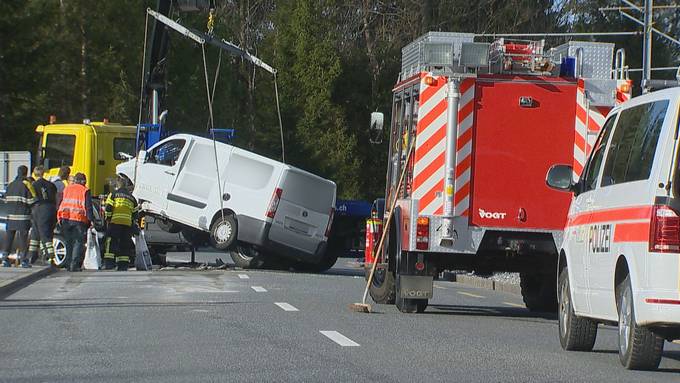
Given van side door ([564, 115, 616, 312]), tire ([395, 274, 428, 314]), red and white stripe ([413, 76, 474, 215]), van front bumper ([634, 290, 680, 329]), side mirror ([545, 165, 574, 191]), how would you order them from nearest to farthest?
1. van front bumper ([634, 290, 680, 329])
2. van side door ([564, 115, 616, 312])
3. side mirror ([545, 165, 574, 191])
4. red and white stripe ([413, 76, 474, 215])
5. tire ([395, 274, 428, 314])

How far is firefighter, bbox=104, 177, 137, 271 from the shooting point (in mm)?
25312

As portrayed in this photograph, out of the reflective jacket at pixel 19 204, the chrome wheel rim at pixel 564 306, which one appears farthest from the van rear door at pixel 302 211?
the chrome wheel rim at pixel 564 306

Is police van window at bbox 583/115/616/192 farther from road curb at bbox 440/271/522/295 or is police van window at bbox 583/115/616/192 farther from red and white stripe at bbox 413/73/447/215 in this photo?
road curb at bbox 440/271/522/295

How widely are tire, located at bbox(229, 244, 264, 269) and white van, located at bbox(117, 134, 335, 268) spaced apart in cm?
38

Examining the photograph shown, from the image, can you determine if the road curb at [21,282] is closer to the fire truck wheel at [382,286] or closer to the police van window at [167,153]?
the police van window at [167,153]

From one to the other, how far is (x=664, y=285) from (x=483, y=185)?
6122 mm

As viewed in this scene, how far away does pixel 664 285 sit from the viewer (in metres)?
9.33

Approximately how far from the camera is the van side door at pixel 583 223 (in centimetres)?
1130

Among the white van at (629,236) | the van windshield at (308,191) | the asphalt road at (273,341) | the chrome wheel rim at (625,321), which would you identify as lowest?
the asphalt road at (273,341)

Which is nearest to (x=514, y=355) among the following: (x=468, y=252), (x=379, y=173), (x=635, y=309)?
(x=635, y=309)

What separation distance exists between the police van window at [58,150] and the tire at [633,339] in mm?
21843

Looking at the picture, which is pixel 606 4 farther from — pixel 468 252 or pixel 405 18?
pixel 468 252

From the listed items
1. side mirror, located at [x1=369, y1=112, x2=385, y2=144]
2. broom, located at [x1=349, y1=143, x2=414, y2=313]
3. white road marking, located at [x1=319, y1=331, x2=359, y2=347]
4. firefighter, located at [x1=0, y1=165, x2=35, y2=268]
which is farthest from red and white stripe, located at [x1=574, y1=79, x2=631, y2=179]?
firefighter, located at [x1=0, y1=165, x2=35, y2=268]

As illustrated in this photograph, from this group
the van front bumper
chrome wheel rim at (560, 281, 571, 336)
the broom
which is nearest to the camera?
the van front bumper
